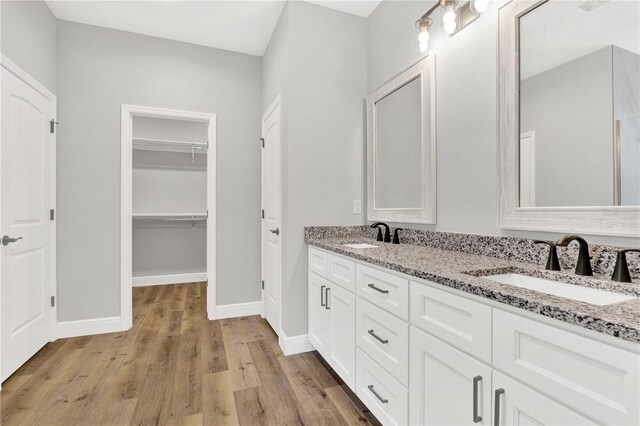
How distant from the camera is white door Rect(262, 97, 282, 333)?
267 centimetres

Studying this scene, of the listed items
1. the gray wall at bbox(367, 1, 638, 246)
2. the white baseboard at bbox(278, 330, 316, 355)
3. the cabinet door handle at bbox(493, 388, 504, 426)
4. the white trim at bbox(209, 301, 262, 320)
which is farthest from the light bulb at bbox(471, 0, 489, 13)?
the white trim at bbox(209, 301, 262, 320)

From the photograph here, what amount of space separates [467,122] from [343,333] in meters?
1.37

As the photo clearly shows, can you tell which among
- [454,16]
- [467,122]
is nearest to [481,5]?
[454,16]

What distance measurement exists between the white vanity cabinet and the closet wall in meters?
3.51

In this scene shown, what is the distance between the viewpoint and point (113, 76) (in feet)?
9.45

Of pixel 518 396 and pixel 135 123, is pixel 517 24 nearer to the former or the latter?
pixel 518 396

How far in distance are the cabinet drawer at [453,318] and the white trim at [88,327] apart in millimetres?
2788

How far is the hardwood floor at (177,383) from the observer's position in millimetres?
1701

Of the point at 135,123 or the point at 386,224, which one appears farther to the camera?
the point at 135,123

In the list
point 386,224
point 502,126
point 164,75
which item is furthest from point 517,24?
point 164,75

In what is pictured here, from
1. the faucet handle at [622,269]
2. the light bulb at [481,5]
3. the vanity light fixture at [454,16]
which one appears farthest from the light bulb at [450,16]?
the faucet handle at [622,269]

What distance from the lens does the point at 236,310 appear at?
10.7 ft

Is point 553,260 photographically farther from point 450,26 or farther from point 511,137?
point 450,26

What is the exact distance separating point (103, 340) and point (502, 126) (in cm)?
329
